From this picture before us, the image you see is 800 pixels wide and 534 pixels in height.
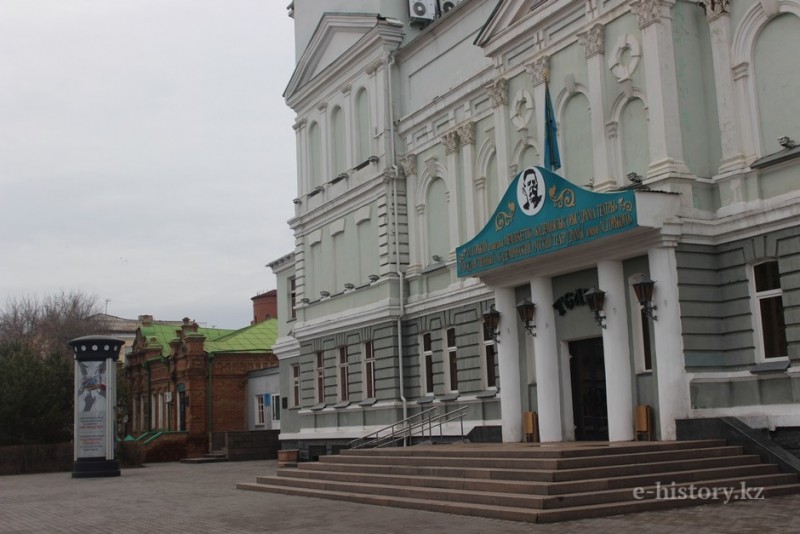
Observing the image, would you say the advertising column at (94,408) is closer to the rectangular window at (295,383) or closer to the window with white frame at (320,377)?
the window with white frame at (320,377)

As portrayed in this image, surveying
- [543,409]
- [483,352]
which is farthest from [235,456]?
[543,409]

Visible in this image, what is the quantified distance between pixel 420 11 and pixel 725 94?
13678 mm

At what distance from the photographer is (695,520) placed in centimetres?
1352

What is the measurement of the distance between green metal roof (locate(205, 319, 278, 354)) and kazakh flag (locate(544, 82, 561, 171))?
3171 cm

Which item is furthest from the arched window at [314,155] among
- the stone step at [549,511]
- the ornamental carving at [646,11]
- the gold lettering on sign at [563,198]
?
the stone step at [549,511]

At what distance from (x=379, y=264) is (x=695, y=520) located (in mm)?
17639

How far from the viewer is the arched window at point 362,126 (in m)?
31.4

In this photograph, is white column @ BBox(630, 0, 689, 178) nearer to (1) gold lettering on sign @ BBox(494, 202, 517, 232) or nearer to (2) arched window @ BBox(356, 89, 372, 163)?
(1) gold lettering on sign @ BBox(494, 202, 517, 232)

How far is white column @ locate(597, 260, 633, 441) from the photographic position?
1947cm

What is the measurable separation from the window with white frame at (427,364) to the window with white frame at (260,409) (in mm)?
21639

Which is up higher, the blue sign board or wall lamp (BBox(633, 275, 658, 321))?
the blue sign board

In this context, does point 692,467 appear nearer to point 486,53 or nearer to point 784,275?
point 784,275

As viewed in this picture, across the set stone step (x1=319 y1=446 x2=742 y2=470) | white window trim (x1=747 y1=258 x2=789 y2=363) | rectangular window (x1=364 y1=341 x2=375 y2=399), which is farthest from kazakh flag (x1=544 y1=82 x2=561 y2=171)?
rectangular window (x1=364 y1=341 x2=375 y2=399)

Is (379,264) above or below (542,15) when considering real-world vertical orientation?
below
